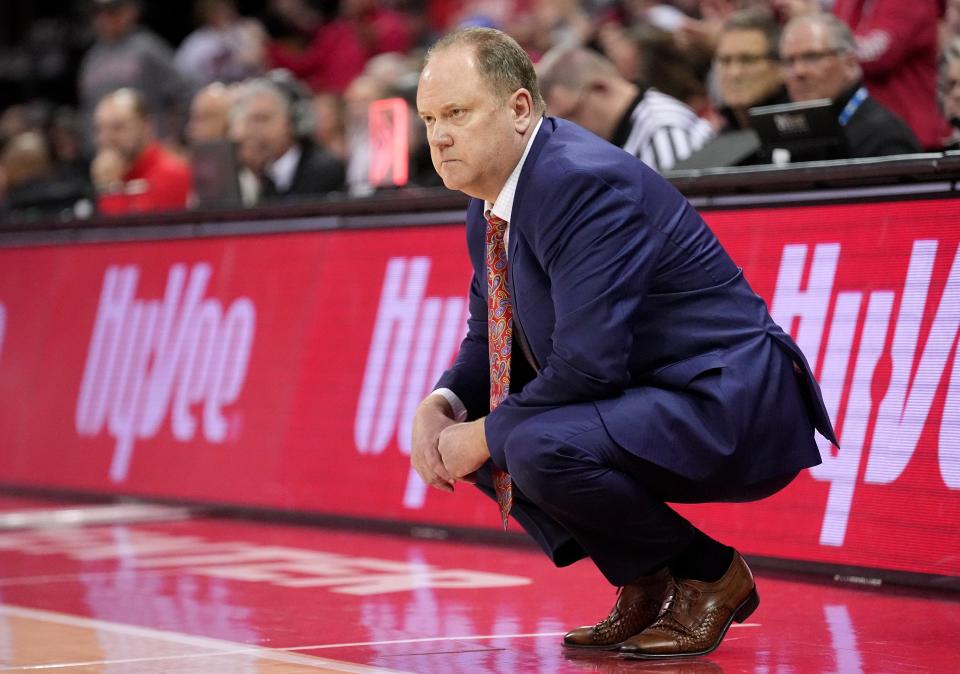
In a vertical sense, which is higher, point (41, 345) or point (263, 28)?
point (263, 28)

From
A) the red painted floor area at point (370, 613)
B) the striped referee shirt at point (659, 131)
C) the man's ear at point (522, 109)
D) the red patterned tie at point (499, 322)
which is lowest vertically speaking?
the red painted floor area at point (370, 613)

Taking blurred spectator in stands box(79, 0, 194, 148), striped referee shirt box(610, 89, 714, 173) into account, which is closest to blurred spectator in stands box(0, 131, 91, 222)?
blurred spectator in stands box(79, 0, 194, 148)

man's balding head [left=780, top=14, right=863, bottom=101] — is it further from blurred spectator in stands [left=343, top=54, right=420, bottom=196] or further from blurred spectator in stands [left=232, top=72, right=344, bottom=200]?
blurred spectator in stands [left=232, top=72, right=344, bottom=200]

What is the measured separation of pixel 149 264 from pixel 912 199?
3.91m

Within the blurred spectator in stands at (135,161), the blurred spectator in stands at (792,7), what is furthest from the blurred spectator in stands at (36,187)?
the blurred spectator in stands at (792,7)

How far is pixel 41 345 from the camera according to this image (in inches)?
313

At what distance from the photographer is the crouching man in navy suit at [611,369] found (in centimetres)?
343

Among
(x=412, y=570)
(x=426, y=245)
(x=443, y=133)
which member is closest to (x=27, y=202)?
(x=426, y=245)

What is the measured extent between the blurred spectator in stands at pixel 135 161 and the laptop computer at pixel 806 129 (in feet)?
13.9

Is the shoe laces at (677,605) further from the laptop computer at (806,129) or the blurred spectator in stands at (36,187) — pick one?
the blurred spectator in stands at (36,187)

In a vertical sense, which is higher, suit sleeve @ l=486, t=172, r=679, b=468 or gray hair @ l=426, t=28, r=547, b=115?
gray hair @ l=426, t=28, r=547, b=115

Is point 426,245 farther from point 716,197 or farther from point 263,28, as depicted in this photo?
point 263,28

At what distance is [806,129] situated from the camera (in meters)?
5.61

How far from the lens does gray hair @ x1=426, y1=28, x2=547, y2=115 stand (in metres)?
3.57
